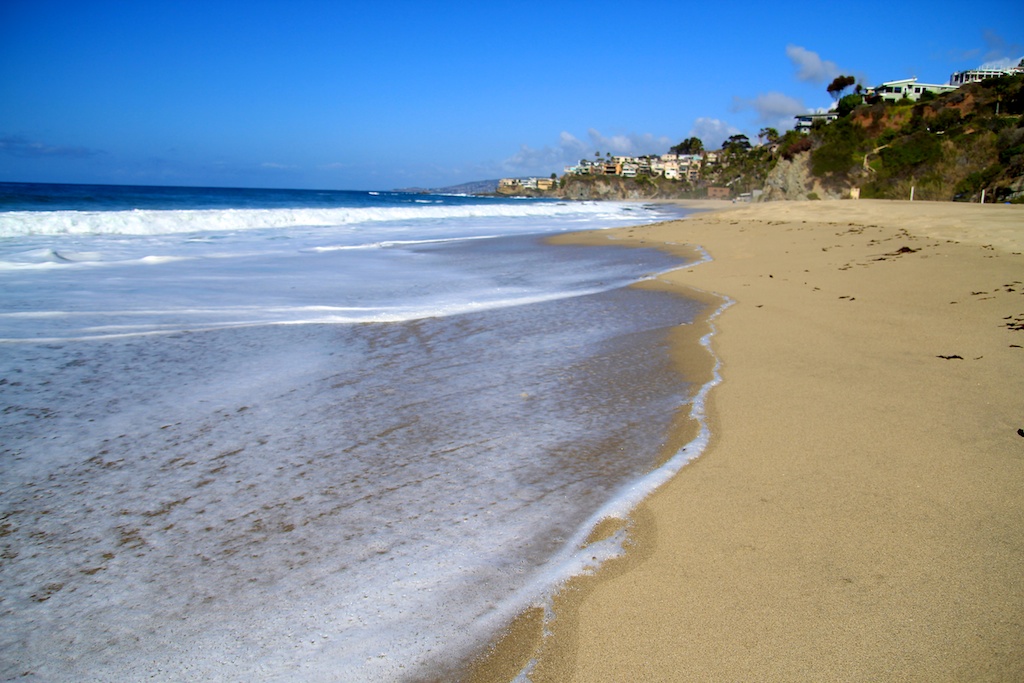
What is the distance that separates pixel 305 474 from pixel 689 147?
187m

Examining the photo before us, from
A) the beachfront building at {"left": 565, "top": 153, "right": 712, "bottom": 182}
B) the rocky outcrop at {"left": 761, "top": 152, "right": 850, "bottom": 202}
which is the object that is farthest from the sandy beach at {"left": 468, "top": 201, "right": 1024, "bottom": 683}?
the beachfront building at {"left": 565, "top": 153, "right": 712, "bottom": 182}

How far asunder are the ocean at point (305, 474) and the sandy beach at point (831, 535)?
0.71 ft

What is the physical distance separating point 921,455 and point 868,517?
2.25ft

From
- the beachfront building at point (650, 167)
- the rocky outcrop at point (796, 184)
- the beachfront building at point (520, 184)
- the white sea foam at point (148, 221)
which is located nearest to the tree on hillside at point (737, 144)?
the beachfront building at point (650, 167)

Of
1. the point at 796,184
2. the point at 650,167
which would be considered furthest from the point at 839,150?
the point at 650,167

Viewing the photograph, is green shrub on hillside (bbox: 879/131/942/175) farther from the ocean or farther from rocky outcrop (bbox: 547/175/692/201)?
rocky outcrop (bbox: 547/175/692/201)

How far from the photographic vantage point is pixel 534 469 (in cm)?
261

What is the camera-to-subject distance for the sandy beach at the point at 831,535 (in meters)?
1.52

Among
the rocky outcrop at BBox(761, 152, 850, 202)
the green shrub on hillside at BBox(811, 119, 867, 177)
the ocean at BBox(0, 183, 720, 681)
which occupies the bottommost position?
the ocean at BBox(0, 183, 720, 681)

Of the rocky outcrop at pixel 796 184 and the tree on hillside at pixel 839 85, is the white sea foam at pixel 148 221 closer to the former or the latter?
the rocky outcrop at pixel 796 184

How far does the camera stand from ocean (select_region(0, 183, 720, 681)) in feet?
5.45

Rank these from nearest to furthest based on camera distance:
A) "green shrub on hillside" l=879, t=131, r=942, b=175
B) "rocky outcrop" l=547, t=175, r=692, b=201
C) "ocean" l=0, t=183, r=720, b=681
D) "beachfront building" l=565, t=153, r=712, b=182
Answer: "ocean" l=0, t=183, r=720, b=681
"green shrub on hillside" l=879, t=131, r=942, b=175
"rocky outcrop" l=547, t=175, r=692, b=201
"beachfront building" l=565, t=153, r=712, b=182

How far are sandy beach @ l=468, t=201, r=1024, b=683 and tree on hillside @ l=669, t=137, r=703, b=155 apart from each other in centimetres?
17950

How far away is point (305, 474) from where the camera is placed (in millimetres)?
2551
